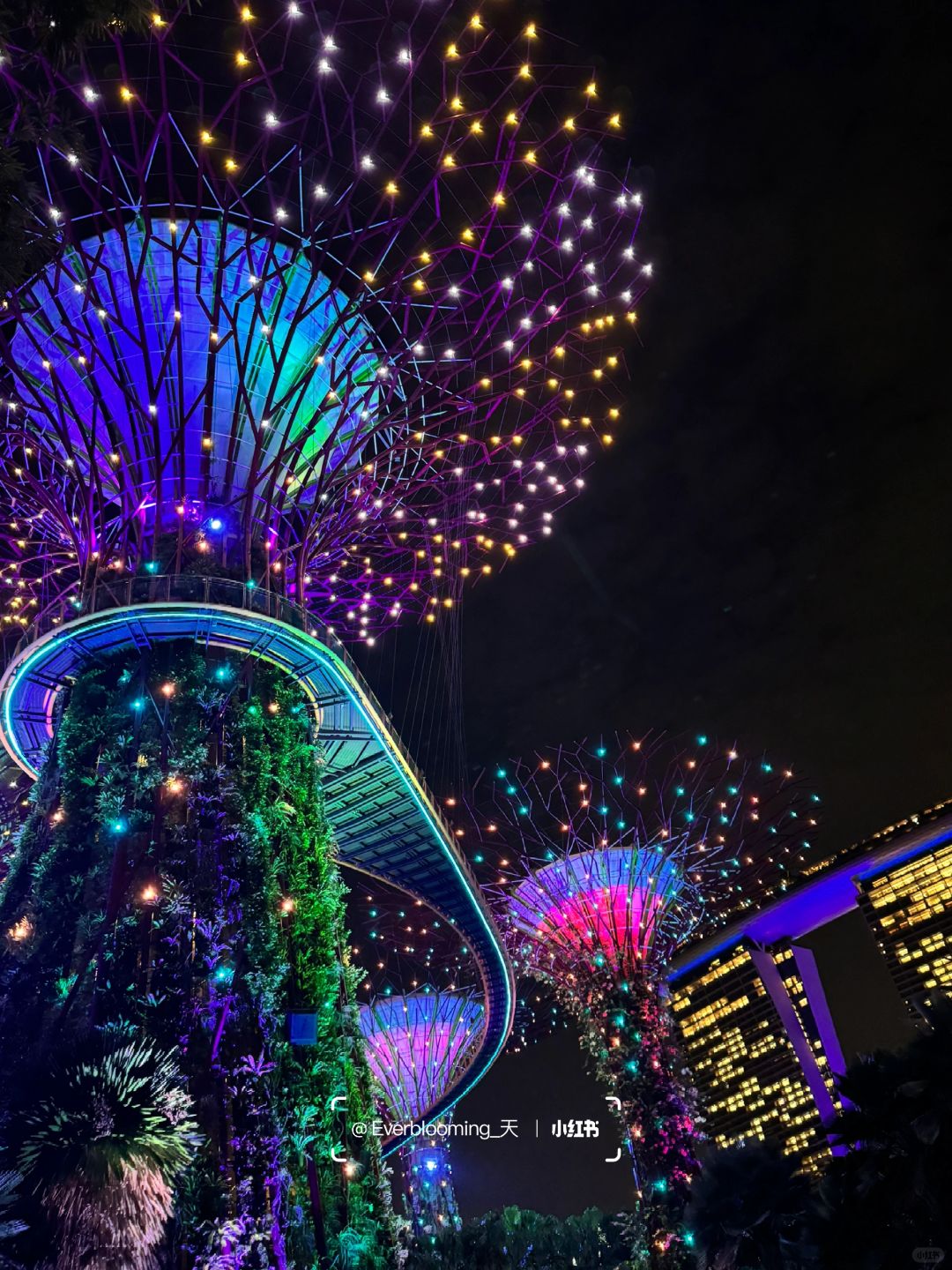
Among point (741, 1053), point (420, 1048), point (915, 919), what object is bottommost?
point (420, 1048)

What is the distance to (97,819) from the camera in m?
15.0

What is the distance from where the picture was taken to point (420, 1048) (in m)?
38.8

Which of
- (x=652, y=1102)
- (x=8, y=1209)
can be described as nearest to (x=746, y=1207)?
(x=652, y=1102)

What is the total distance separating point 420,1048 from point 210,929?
2861cm

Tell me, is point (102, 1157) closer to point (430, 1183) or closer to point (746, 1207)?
point (746, 1207)

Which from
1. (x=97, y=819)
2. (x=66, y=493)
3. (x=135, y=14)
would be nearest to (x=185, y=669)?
(x=97, y=819)

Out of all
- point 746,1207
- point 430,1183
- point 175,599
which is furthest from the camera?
point 430,1183

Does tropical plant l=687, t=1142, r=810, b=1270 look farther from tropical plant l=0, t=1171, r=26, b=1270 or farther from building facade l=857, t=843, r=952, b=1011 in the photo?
building facade l=857, t=843, r=952, b=1011

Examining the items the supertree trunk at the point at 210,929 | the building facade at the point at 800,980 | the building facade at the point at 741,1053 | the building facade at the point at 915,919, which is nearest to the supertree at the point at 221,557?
the supertree trunk at the point at 210,929

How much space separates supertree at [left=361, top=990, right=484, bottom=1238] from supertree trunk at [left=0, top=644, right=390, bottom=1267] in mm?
25392

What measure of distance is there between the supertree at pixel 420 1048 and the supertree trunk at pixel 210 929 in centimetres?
2539

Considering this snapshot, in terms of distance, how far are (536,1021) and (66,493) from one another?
108ft

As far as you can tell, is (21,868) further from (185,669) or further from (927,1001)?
(927,1001)

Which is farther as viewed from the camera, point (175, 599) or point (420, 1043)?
point (420, 1043)
